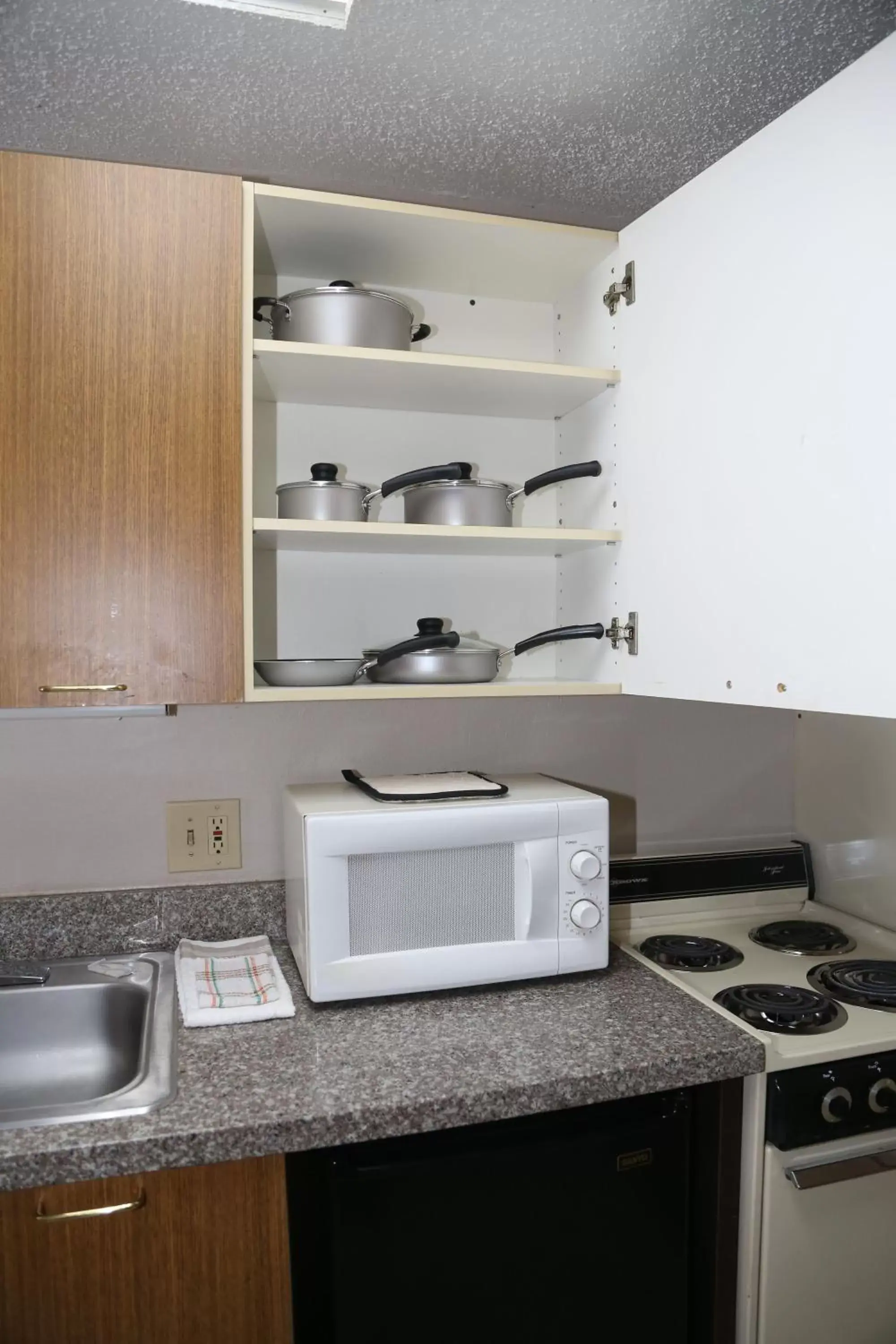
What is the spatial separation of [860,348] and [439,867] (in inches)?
34.9

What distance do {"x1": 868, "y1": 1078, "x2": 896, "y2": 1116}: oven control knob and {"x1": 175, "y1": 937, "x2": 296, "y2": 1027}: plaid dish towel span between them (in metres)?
0.83

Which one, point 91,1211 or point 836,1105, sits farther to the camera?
point 836,1105

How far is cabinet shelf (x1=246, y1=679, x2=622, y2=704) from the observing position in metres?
1.33

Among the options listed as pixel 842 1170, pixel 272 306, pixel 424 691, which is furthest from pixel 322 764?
pixel 842 1170

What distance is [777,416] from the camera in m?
1.06

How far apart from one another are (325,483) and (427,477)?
16cm

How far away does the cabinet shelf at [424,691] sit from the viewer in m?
1.33

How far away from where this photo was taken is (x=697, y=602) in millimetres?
1214

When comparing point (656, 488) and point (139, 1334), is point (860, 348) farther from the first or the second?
point (139, 1334)

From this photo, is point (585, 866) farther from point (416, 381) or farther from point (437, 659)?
point (416, 381)

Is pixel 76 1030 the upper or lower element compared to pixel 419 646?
lower

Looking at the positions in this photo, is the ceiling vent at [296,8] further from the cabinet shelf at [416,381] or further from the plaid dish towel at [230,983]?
the plaid dish towel at [230,983]

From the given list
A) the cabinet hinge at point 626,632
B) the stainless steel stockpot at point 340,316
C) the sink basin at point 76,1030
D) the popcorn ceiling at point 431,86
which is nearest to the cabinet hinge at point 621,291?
the popcorn ceiling at point 431,86

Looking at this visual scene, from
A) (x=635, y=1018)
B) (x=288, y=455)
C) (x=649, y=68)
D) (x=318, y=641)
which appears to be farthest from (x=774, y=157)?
(x=635, y=1018)
